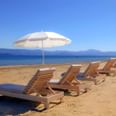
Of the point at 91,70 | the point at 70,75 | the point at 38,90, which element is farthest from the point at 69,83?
the point at 91,70

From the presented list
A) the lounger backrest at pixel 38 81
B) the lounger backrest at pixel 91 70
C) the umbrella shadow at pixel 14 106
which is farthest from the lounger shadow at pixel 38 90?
the lounger backrest at pixel 91 70

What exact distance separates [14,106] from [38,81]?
864 mm

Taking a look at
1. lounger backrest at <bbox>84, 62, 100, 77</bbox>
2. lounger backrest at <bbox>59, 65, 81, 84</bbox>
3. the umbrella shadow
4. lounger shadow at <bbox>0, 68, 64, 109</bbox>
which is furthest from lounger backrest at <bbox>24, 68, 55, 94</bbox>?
lounger backrest at <bbox>84, 62, 100, 77</bbox>

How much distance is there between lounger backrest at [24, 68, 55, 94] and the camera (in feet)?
23.0

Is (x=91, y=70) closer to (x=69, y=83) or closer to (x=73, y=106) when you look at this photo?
(x=69, y=83)

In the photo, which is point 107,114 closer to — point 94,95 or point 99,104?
point 99,104

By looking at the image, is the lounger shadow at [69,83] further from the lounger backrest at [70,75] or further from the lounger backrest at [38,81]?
the lounger backrest at [38,81]

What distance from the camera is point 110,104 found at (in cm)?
742

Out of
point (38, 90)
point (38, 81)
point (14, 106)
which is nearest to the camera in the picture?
point (38, 81)

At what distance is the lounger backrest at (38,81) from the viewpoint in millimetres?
7025

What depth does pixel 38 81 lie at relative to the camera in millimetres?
7156

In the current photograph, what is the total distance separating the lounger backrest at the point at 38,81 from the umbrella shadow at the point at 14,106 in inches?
14.6

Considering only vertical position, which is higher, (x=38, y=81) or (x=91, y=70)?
(x=38, y=81)

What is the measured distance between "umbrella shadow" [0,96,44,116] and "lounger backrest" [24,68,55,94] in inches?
14.6
